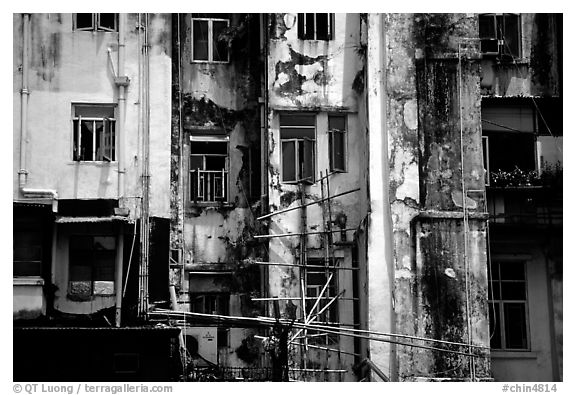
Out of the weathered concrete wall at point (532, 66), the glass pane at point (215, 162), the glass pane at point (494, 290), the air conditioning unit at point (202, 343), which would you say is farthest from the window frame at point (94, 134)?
the glass pane at point (494, 290)

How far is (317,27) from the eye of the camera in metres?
21.3

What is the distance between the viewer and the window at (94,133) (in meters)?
20.8

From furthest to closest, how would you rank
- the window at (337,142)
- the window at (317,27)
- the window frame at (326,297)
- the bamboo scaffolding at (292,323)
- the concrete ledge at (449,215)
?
the window at (317,27) < the window at (337,142) < the window frame at (326,297) < the concrete ledge at (449,215) < the bamboo scaffolding at (292,323)

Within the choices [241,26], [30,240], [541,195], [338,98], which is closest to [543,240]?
[541,195]

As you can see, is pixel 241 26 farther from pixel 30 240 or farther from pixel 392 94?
pixel 30 240

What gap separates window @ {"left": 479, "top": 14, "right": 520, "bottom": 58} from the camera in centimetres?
2116

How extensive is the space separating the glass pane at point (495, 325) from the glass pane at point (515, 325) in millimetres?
129

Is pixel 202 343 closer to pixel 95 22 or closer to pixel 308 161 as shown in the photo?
pixel 308 161

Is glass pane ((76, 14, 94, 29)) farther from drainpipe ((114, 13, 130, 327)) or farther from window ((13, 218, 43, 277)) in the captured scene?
window ((13, 218, 43, 277))

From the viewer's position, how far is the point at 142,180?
20641 mm

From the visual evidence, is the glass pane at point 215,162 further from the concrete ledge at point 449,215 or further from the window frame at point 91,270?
the concrete ledge at point 449,215

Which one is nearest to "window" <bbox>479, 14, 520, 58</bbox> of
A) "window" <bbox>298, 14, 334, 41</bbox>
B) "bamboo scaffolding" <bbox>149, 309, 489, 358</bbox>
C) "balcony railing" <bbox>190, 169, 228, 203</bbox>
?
"window" <bbox>298, 14, 334, 41</bbox>
